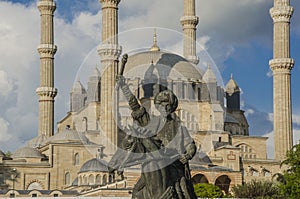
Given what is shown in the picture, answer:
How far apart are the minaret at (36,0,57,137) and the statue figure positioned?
4876cm

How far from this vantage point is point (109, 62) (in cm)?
5503

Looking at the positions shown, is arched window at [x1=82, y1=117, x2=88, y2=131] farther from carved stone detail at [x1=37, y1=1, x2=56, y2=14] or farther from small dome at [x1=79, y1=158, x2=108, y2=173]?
small dome at [x1=79, y1=158, x2=108, y2=173]

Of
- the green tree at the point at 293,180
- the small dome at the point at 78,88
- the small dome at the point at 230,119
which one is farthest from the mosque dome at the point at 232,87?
the green tree at the point at 293,180

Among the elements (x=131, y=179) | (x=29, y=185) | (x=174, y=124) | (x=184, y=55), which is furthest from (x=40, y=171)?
(x=174, y=124)

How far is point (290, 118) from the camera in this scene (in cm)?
5772

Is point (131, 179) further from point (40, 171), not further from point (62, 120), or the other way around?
point (62, 120)

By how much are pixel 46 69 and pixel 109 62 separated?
8.01 metres

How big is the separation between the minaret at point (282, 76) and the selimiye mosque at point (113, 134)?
0.07 metres

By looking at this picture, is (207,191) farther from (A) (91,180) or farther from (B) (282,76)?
(B) (282,76)

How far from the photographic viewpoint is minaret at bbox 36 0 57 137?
60656 mm

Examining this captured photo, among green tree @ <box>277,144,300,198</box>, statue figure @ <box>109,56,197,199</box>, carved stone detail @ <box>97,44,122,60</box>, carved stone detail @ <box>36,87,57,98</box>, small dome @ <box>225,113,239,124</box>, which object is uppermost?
carved stone detail @ <box>97,44,122,60</box>

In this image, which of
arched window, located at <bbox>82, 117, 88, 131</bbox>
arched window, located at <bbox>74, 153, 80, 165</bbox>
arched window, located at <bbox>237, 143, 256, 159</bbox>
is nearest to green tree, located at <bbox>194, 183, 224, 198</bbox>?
arched window, located at <bbox>74, 153, 80, 165</bbox>

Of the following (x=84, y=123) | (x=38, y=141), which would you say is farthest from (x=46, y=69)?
(x=84, y=123)

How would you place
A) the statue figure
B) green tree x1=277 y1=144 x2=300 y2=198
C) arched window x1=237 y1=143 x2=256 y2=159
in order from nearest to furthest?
the statue figure < green tree x1=277 y1=144 x2=300 y2=198 < arched window x1=237 y1=143 x2=256 y2=159
